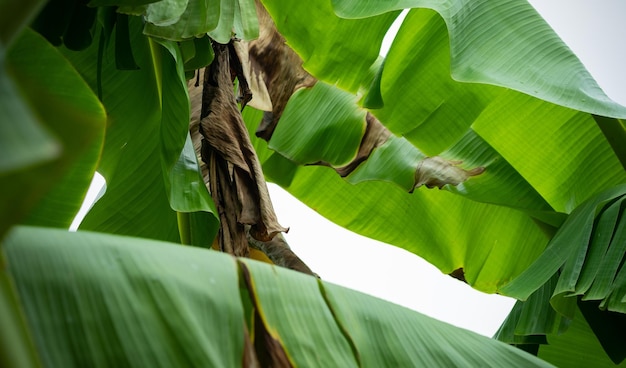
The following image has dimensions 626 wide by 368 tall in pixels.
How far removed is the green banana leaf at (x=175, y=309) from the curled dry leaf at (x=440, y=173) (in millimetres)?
729

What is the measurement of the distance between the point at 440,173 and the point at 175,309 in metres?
0.92

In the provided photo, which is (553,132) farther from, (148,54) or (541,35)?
(148,54)

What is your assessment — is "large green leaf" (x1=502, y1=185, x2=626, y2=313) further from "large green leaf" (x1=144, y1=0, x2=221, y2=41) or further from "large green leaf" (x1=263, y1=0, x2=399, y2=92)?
"large green leaf" (x1=144, y1=0, x2=221, y2=41)

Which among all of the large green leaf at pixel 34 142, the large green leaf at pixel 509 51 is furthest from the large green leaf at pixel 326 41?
the large green leaf at pixel 34 142

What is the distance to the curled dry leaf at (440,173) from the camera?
4.16 ft

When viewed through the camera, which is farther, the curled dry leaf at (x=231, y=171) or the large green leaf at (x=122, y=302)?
the curled dry leaf at (x=231, y=171)

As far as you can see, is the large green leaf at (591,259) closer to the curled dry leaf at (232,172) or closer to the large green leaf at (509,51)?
the large green leaf at (509,51)

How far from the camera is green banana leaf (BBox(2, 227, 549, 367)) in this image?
380mm

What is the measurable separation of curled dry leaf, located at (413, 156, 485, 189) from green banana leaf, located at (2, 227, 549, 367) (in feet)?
2.39

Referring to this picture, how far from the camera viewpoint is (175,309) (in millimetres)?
421

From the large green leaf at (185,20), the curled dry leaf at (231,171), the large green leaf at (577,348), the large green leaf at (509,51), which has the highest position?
the large green leaf at (509,51)

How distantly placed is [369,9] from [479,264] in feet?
2.32

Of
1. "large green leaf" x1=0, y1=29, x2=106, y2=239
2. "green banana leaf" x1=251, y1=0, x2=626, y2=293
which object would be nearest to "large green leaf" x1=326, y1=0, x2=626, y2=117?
"green banana leaf" x1=251, y1=0, x2=626, y2=293

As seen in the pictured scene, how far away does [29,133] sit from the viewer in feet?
0.55
